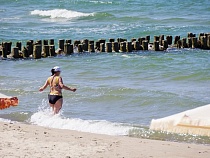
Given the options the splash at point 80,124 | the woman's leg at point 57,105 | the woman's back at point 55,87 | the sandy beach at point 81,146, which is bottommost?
the splash at point 80,124

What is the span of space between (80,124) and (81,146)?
2.98 meters

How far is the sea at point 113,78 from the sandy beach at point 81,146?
1252 mm

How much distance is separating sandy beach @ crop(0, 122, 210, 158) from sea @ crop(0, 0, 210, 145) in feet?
4.11

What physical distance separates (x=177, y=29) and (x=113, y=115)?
17921mm

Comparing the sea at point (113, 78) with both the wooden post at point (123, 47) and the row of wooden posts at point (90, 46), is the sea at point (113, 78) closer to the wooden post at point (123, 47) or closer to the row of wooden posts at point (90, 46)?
the row of wooden posts at point (90, 46)

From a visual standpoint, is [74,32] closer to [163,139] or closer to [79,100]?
[79,100]

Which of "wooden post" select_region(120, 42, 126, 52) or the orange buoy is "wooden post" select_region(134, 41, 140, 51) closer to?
"wooden post" select_region(120, 42, 126, 52)

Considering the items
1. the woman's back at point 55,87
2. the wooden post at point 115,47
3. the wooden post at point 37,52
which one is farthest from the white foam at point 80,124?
the wooden post at point 115,47

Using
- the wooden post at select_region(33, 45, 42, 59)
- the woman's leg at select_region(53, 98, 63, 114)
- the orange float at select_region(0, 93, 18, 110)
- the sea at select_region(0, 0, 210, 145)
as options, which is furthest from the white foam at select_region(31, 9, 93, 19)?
the orange float at select_region(0, 93, 18, 110)

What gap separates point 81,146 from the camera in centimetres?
1220

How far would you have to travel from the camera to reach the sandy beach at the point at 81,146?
11.6m

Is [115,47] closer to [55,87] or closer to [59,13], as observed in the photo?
[55,87]

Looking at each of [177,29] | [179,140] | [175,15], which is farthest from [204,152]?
[175,15]

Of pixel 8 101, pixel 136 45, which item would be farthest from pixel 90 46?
pixel 8 101
